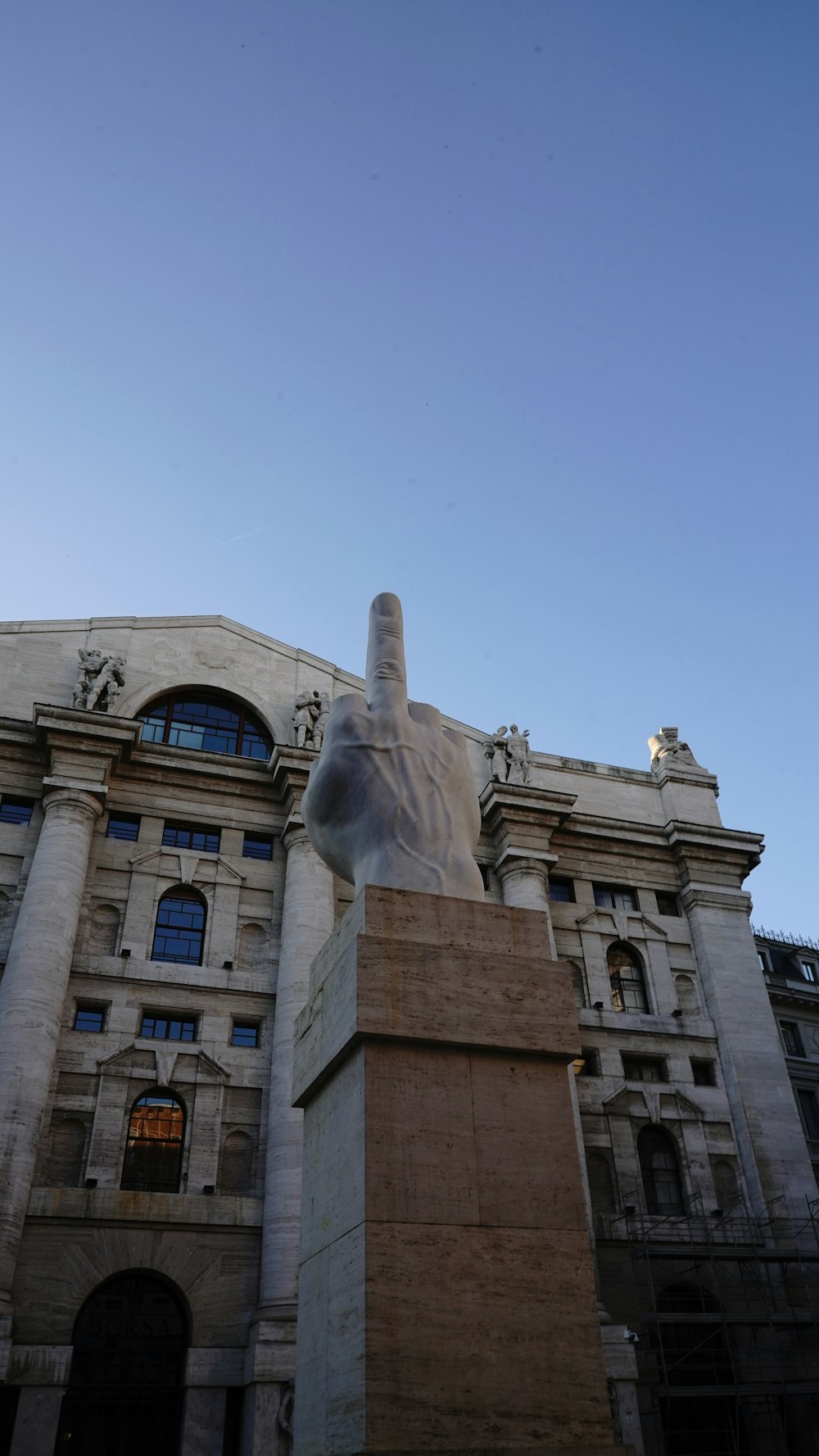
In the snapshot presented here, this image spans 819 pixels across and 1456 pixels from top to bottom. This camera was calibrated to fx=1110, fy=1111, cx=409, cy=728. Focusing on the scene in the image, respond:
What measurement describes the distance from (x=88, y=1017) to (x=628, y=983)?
1596cm

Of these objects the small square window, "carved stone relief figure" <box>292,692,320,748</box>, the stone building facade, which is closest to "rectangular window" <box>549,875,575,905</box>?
the stone building facade

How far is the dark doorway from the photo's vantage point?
22.8 meters

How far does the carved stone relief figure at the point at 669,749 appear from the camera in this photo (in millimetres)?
39719

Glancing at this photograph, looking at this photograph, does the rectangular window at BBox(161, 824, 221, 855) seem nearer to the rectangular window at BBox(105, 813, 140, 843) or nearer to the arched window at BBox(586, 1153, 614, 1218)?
the rectangular window at BBox(105, 813, 140, 843)

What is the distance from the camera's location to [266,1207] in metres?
25.7

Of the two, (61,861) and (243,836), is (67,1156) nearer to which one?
(61,861)

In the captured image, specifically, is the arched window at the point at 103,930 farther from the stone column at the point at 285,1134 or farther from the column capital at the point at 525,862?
the column capital at the point at 525,862

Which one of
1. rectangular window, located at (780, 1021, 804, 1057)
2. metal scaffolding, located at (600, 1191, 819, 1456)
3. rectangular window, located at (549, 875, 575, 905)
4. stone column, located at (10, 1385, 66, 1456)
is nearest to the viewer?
stone column, located at (10, 1385, 66, 1456)

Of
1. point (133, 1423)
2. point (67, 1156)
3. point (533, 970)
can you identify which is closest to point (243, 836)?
point (67, 1156)

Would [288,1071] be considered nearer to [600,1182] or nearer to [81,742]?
[600,1182]

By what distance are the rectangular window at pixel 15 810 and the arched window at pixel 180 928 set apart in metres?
4.42

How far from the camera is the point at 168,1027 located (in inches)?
1120

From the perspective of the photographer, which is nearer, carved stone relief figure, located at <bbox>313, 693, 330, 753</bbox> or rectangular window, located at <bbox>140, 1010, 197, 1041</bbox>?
rectangular window, located at <bbox>140, 1010, 197, 1041</bbox>

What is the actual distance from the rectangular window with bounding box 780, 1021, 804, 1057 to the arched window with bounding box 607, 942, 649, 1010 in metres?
12.0
